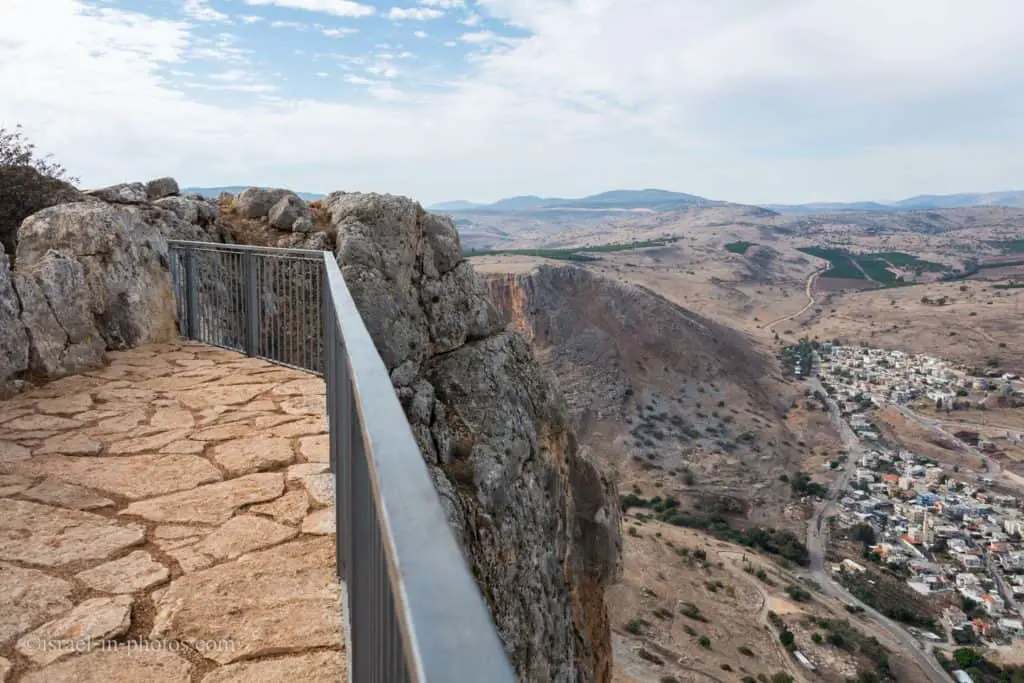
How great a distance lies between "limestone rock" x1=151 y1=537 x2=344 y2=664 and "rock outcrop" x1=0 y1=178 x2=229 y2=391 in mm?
3879

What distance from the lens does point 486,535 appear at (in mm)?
7699

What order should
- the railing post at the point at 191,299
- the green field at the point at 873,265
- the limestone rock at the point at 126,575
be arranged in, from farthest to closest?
the green field at the point at 873,265, the railing post at the point at 191,299, the limestone rock at the point at 126,575

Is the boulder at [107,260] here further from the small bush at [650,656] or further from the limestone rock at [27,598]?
the small bush at [650,656]

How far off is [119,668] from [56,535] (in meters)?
1.33

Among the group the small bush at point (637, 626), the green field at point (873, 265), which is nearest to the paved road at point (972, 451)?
the small bush at point (637, 626)

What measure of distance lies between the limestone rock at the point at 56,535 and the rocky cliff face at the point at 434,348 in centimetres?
262

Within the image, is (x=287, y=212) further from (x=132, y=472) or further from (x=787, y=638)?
(x=787, y=638)

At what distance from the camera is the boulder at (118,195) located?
10.1m

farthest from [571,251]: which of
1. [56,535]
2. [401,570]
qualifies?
[401,570]

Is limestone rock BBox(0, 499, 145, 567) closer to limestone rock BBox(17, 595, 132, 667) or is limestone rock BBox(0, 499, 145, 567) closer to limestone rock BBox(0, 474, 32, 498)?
limestone rock BBox(0, 474, 32, 498)

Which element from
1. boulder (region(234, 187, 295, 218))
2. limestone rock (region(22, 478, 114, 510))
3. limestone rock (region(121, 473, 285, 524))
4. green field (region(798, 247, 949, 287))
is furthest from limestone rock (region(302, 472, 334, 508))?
green field (region(798, 247, 949, 287))

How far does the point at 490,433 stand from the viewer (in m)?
9.09

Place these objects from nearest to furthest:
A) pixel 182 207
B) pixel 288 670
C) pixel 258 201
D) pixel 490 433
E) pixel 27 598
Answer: pixel 288 670 → pixel 27 598 → pixel 490 433 → pixel 182 207 → pixel 258 201

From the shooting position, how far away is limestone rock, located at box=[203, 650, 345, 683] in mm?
2654
